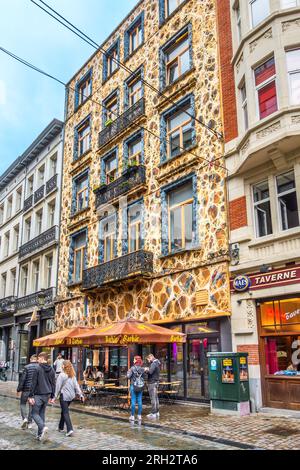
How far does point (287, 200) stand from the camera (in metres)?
12.9

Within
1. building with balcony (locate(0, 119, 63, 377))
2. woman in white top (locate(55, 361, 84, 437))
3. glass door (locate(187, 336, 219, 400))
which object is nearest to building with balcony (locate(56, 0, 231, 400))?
glass door (locate(187, 336, 219, 400))

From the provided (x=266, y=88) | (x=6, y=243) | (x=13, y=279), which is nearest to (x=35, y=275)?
(x=13, y=279)

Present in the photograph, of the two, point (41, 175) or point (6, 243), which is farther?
point (6, 243)

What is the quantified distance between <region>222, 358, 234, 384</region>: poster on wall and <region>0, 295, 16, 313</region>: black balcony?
20.6m

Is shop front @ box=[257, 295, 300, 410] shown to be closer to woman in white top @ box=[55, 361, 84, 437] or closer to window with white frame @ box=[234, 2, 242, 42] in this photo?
Answer: woman in white top @ box=[55, 361, 84, 437]

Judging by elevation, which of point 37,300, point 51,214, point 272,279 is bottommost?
point 272,279

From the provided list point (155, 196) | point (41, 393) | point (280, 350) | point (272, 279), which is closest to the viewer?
point (41, 393)

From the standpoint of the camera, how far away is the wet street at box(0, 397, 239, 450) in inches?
322

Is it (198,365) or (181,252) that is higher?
(181,252)

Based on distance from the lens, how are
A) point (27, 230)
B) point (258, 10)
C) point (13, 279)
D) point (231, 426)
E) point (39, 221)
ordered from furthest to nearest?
point (13, 279)
point (27, 230)
point (39, 221)
point (258, 10)
point (231, 426)

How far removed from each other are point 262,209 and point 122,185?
8.08 metres

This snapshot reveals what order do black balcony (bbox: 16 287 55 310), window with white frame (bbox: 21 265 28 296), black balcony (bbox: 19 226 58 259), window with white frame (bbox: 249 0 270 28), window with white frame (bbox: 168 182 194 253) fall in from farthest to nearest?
window with white frame (bbox: 21 265 28 296) → black balcony (bbox: 19 226 58 259) → black balcony (bbox: 16 287 55 310) → window with white frame (bbox: 168 182 194 253) → window with white frame (bbox: 249 0 270 28)

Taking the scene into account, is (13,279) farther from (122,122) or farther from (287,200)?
(287,200)

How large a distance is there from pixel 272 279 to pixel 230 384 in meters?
3.26
